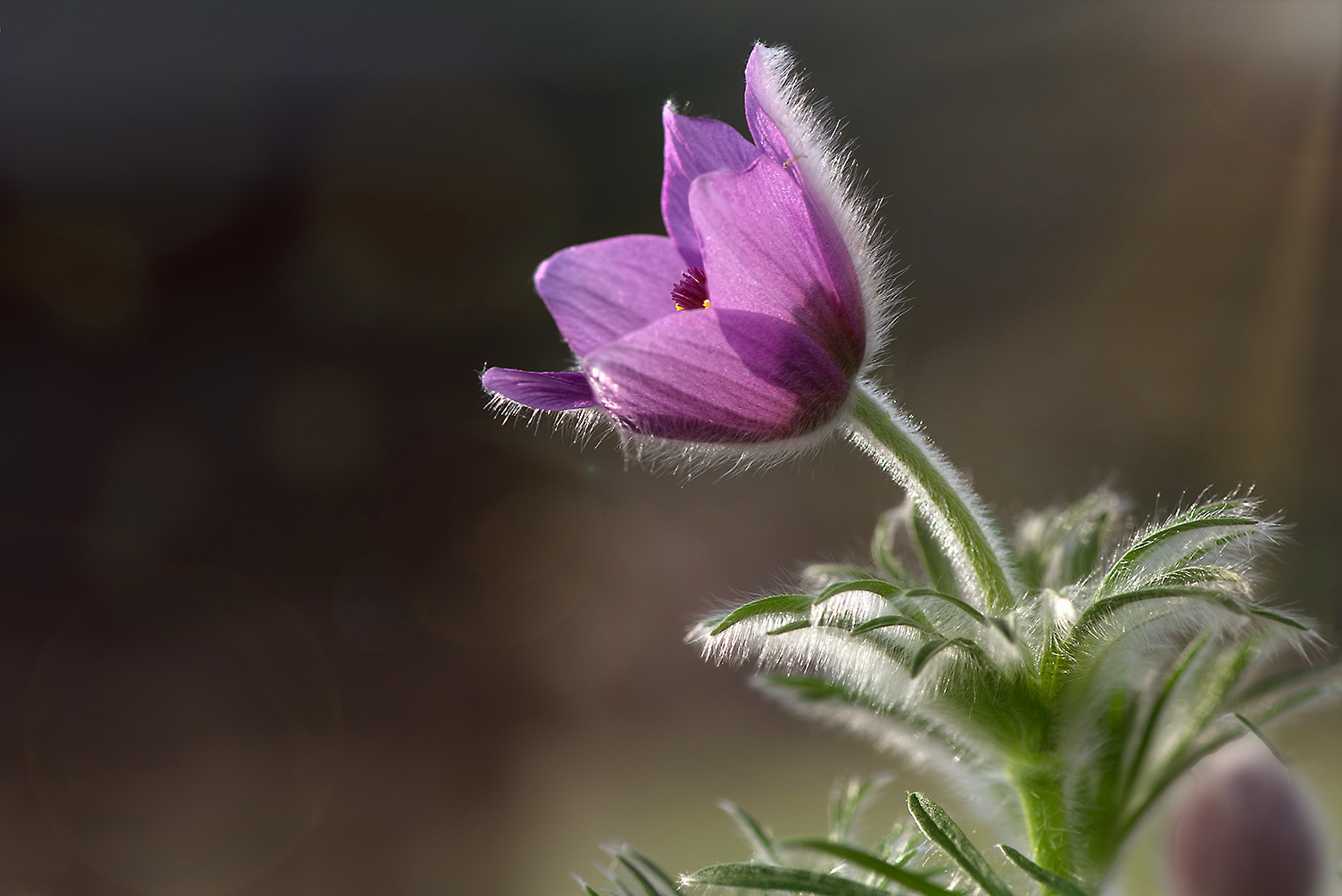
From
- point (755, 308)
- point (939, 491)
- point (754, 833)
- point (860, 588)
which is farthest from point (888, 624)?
point (754, 833)

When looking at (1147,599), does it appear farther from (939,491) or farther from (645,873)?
(645,873)

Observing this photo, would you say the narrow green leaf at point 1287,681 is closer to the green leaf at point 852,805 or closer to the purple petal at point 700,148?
the green leaf at point 852,805

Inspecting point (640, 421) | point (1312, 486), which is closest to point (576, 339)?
point (640, 421)

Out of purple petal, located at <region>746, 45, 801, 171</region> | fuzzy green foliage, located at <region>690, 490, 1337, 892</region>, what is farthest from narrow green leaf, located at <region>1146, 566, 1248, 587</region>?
purple petal, located at <region>746, 45, 801, 171</region>

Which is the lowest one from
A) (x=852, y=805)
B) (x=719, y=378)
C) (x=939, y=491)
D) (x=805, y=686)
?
(x=852, y=805)

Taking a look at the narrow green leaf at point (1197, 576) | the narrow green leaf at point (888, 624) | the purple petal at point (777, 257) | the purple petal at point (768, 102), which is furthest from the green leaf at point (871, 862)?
the purple petal at point (768, 102)

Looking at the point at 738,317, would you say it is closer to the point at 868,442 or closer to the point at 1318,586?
the point at 868,442
